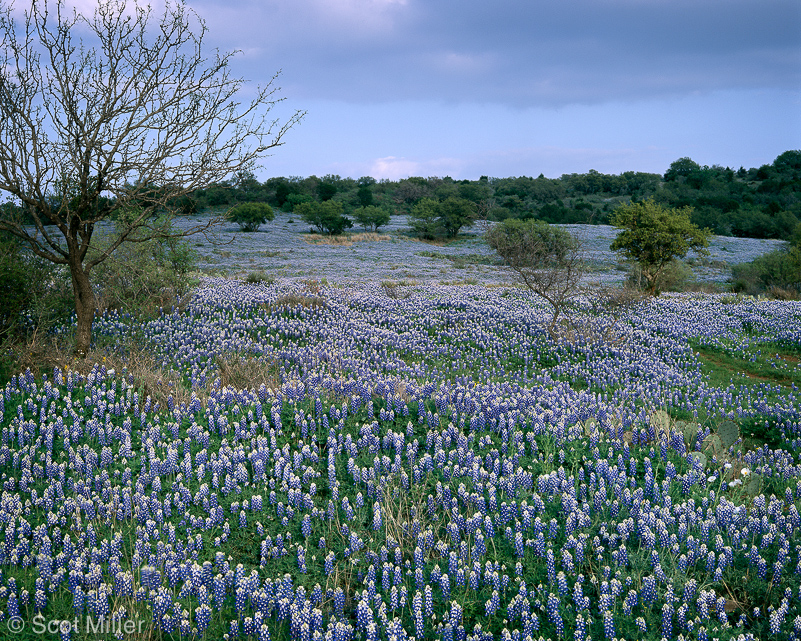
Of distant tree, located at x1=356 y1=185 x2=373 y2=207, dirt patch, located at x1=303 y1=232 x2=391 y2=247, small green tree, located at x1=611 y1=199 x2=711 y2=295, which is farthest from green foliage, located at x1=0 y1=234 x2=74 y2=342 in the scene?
distant tree, located at x1=356 y1=185 x2=373 y2=207

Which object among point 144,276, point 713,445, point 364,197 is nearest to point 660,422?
point 713,445

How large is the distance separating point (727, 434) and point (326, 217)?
6186 centimetres

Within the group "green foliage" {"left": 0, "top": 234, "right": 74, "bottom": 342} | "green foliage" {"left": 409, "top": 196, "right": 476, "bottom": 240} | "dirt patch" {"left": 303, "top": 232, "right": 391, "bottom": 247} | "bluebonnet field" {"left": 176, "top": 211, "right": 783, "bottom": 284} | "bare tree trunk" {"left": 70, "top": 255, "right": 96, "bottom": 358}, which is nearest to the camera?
"bare tree trunk" {"left": 70, "top": 255, "right": 96, "bottom": 358}

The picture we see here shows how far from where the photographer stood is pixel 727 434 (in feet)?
21.5

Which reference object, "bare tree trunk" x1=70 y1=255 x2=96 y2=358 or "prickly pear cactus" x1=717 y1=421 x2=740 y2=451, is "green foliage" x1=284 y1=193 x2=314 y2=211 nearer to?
"bare tree trunk" x1=70 y1=255 x2=96 y2=358

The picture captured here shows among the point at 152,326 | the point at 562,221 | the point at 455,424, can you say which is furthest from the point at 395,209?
the point at 455,424

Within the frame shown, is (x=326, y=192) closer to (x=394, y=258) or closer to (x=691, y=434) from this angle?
(x=394, y=258)

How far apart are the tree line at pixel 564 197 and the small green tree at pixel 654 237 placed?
37248mm

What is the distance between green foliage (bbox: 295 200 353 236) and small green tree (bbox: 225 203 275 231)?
17.6ft

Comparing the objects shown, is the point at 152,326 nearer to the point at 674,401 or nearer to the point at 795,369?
the point at 674,401

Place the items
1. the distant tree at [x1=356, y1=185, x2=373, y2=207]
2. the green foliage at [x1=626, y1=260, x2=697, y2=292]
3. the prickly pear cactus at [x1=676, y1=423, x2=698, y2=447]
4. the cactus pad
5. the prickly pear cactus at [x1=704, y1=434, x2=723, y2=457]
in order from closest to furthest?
the prickly pear cactus at [x1=704, y1=434, x2=723, y2=457]
the prickly pear cactus at [x1=676, y1=423, x2=698, y2=447]
the cactus pad
the green foliage at [x1=626, y1=260, x2=697, y2=292]
the distant tree at [x1=356, y1=185, x2=373, y2=207]

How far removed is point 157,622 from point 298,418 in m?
3.01

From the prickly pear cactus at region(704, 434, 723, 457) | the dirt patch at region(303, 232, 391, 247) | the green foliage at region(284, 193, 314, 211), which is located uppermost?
the green foliage at region(284, 193, 314, 211)

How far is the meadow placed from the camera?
3.56 meters
